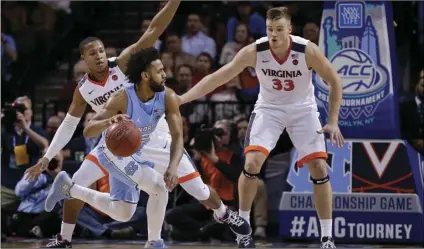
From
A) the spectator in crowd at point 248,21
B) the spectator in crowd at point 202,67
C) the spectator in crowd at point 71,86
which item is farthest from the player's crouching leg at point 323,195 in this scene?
the spectator in crowd at point 71,86

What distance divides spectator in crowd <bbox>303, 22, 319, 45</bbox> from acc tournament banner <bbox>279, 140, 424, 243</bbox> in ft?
4.81

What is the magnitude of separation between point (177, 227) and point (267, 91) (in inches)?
109

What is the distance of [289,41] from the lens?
8.84 meters

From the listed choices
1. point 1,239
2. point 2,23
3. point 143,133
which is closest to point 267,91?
point 143,133

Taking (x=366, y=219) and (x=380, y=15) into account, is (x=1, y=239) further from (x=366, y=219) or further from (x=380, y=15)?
(x=380, y=15)

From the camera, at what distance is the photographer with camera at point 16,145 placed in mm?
11734

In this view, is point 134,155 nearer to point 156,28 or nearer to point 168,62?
point 156,28

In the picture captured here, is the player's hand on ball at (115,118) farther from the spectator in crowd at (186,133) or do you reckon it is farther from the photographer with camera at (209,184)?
the spectator in crowd at (186,133)

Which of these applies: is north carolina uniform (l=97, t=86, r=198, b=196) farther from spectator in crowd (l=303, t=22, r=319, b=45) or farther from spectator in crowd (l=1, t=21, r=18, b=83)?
spectator in crowd (l=1, t=21, r=18, b=83)

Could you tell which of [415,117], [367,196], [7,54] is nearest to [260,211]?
[367,196]

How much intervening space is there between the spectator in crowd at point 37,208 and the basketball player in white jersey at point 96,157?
2.23 meters

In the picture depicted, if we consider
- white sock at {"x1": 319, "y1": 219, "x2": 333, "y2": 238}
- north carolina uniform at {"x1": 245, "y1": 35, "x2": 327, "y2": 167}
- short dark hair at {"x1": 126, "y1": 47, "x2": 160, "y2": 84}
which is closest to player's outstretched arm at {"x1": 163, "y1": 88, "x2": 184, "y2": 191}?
short dark hair at {"x1": 126, "y1": 47, "x2": 160, "y2": 84}

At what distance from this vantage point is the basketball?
8133 millimetres

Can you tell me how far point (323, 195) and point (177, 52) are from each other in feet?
14.5
